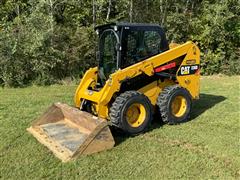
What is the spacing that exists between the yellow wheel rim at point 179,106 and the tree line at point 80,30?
20.5 feet

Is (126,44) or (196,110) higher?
(126,44)

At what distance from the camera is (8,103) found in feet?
28.7

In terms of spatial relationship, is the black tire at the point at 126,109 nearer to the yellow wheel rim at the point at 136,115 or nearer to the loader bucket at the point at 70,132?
the yellow wheel rim at the point at 136,115

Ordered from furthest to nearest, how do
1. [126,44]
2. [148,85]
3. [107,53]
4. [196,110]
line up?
[196,110] → [107,53] → [148,85] → [126,44]

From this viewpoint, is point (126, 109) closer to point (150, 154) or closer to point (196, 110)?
point (150, 154)

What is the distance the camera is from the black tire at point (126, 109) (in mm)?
5863

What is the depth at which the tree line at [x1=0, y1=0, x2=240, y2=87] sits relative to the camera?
39.4ft

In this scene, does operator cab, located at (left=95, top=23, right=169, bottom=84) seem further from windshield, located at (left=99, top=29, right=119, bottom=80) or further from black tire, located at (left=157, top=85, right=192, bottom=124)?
black tire, located at (left=157, top=85, right=192, bottom=124)

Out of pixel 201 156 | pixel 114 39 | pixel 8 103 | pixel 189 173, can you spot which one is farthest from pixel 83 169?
pixel 8 103

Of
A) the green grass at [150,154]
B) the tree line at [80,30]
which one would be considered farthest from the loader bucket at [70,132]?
the tree line at [80,30]

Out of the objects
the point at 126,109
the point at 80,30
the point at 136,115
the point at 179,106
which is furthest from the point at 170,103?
the point at 80,30

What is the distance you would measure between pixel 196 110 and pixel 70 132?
3082 millimetres

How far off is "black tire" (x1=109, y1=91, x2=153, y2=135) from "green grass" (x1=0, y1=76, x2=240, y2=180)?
0.17 metres

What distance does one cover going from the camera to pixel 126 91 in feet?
20.6
